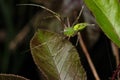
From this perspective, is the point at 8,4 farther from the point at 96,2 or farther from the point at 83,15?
the point at 96,2

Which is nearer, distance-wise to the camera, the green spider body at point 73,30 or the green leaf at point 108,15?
the green leaf at point 108,15

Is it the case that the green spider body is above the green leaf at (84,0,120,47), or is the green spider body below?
below

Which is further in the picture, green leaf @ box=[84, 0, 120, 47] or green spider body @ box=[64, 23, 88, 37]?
green spider body @ box=[64, 23, 88, 37]

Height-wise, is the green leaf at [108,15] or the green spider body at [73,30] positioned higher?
the green leaf at [108,15]

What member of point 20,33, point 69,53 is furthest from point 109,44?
point 20,33

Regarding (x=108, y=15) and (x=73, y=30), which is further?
(x=73, y=30)
